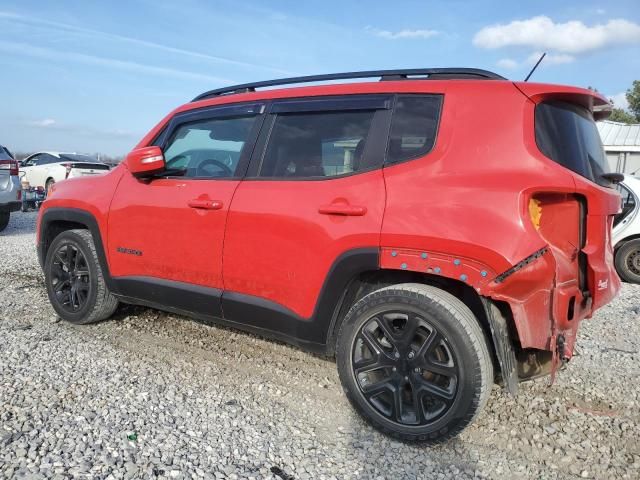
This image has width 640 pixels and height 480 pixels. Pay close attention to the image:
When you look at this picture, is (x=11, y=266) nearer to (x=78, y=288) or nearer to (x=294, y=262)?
(x=78, y=288)

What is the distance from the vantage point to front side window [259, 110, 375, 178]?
2904mm

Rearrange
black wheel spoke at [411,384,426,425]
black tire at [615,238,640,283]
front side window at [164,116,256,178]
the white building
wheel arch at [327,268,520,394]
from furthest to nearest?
the white building, black tire at [615,238,640,283], front side window at [164,116,256,178], black wheel spoke at [411,384,426,425], wheel arch at [327,268,520,394]

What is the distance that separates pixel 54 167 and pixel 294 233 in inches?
601

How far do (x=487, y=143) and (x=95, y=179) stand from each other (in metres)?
3.05

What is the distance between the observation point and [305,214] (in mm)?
2861

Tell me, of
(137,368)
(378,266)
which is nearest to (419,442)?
(378,266)

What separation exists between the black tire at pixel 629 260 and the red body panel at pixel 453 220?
16.7 ft

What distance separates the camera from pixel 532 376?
2684 mm

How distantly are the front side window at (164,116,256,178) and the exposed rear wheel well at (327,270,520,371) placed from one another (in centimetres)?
113

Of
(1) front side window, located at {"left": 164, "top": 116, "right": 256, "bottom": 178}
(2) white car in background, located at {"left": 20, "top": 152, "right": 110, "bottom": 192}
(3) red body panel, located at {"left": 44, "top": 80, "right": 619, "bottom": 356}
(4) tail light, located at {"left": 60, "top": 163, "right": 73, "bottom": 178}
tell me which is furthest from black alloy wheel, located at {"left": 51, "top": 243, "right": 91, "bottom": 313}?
(4) tail light, located at {"left": 60, "top": 163, "right": 73, "bottom": 178}

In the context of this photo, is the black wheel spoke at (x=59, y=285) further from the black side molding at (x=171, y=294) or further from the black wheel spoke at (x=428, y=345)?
the black wheel spoke at (x=428, y=345)

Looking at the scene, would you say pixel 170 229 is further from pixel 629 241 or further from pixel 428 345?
pixel 629 241

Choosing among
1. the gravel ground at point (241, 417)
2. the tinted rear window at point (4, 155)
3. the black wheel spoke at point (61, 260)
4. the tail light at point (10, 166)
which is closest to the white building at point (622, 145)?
the gravel ground at point (241, 417)

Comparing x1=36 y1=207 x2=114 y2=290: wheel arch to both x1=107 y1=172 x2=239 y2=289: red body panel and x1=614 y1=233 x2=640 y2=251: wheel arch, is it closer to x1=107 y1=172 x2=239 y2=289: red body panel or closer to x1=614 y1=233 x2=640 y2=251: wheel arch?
x1=107 y1=172 x2=239 y2=289: red body panel
